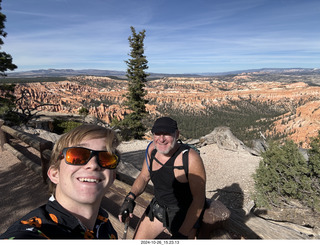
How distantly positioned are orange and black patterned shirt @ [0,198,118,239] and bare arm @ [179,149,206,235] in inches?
45.3

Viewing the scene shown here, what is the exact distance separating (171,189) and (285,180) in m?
6.11

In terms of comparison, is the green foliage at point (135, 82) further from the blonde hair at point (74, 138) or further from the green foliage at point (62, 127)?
the blonde hair at point (74, 138)

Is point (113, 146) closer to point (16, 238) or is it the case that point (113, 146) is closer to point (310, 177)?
point (16, 238)

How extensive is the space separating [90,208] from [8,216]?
9.91 ft

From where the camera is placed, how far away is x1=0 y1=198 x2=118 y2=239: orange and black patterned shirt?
0.94 m

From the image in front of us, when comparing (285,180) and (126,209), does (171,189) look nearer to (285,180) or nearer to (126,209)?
(126,209)

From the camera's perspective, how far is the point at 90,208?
1264 millimetres

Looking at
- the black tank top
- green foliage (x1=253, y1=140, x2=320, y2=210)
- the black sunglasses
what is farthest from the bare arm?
green foliage (x1=253, y1=140, x2=320, y2=210)

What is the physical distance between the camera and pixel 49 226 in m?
1.05

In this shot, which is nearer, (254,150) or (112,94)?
(254,150)

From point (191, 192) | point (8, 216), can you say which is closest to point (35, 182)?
point (8, 216)

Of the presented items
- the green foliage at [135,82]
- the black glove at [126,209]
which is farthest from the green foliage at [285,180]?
the green foliage at [135,82]

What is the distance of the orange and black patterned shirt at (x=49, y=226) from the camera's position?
37.1 inches

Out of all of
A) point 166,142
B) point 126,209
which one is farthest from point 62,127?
point 166,142
